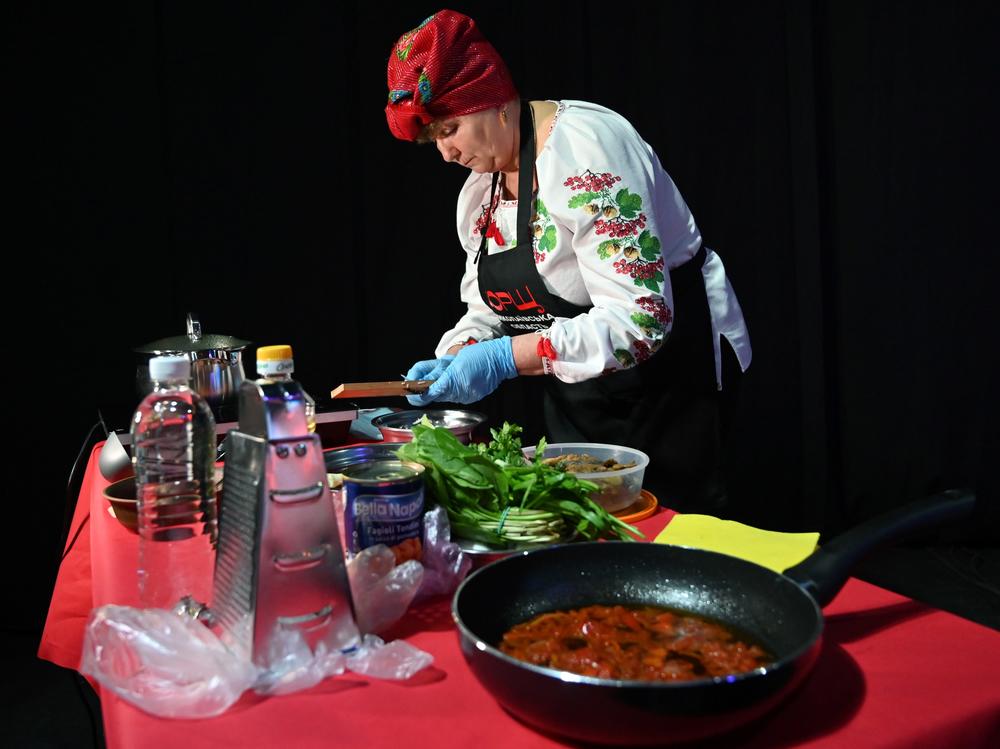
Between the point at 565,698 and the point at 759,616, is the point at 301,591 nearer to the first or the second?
the point at 565,698

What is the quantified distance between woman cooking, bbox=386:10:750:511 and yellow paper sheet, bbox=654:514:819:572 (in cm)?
66

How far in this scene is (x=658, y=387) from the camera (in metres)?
1.98

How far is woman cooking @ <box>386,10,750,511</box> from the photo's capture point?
1.66 metres

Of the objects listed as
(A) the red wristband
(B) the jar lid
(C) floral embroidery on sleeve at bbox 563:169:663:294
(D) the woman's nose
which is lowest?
(A) the red wristband

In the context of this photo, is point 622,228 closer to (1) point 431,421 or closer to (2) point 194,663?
(1) point 431,421

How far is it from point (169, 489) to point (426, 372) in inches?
38.4

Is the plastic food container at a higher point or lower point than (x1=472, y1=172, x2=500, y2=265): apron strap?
lower

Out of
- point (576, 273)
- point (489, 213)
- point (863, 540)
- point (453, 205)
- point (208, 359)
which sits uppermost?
point (453, 205)

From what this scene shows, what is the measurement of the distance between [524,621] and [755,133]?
308 cm

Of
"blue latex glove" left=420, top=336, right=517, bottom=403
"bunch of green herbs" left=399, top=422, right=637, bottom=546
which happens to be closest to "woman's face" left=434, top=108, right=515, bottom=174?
"blue latex glove" left=420, top=336, right=517, bottom=403

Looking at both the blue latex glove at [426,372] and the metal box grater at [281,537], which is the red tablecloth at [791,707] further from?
the blue latex glove at [426,372]

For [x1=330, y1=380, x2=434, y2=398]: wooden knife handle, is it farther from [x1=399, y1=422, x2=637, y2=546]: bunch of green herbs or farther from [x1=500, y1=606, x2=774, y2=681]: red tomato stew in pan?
[x1=500, y1=606, x2=774, y2=681]: red tomato stew in pan

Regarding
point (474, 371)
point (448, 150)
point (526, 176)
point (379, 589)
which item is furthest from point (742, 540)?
point (448, 150)

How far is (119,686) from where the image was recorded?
2.23ft
